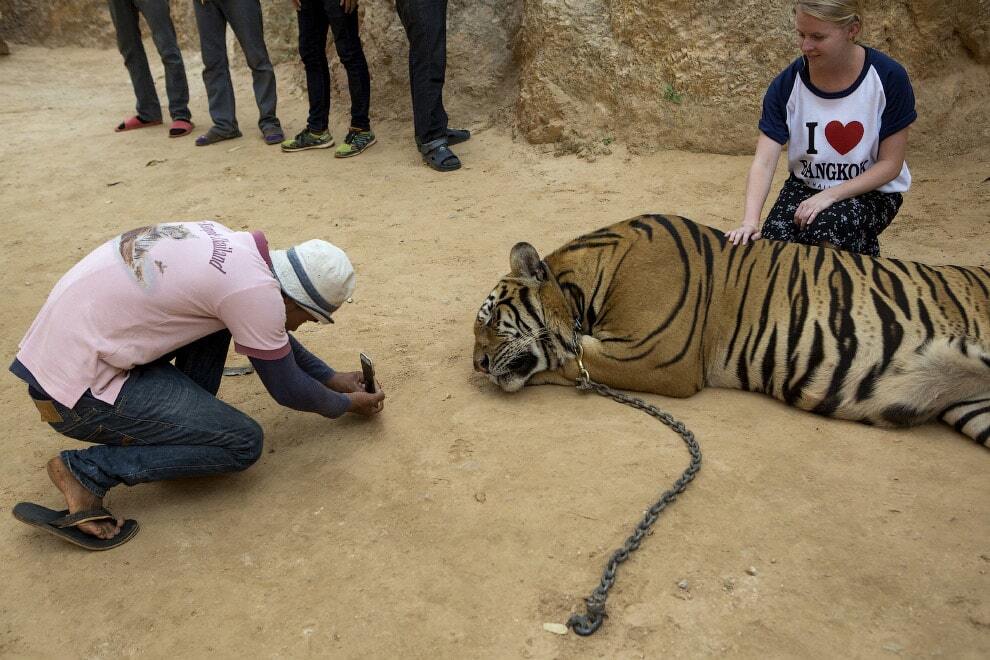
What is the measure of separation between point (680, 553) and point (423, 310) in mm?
2545

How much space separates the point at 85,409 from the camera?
2904 mm

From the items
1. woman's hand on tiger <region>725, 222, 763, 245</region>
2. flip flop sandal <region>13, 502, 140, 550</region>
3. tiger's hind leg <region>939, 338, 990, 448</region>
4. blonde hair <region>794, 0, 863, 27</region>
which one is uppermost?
blonde hair <region>794, 0, 863, 27</region>

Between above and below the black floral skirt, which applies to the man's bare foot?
below

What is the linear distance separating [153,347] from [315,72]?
Answer: 553 cm

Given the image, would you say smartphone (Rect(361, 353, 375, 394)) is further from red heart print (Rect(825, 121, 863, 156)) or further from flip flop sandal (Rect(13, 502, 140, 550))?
red heart print (Rect(825, 121, 863, 156))

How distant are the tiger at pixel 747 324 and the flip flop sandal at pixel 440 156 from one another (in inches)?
140

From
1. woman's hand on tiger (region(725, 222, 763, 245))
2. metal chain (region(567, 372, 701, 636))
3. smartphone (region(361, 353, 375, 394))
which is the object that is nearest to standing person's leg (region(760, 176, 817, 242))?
woman's hand on tiger (region(725, 222, 763, 245))

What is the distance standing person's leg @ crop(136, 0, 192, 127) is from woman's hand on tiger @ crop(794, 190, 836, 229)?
727 cm

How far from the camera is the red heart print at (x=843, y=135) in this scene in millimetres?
4098

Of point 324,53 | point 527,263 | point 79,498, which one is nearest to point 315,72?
point 324,53

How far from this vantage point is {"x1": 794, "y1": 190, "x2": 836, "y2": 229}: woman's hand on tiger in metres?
4.04

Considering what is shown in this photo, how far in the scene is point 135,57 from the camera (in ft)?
29.4

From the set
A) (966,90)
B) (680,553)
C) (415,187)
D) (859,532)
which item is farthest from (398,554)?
(966,90)

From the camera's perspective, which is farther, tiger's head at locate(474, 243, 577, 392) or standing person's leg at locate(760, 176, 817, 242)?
standing person's leg at locate(760, 176, 817, 242)
